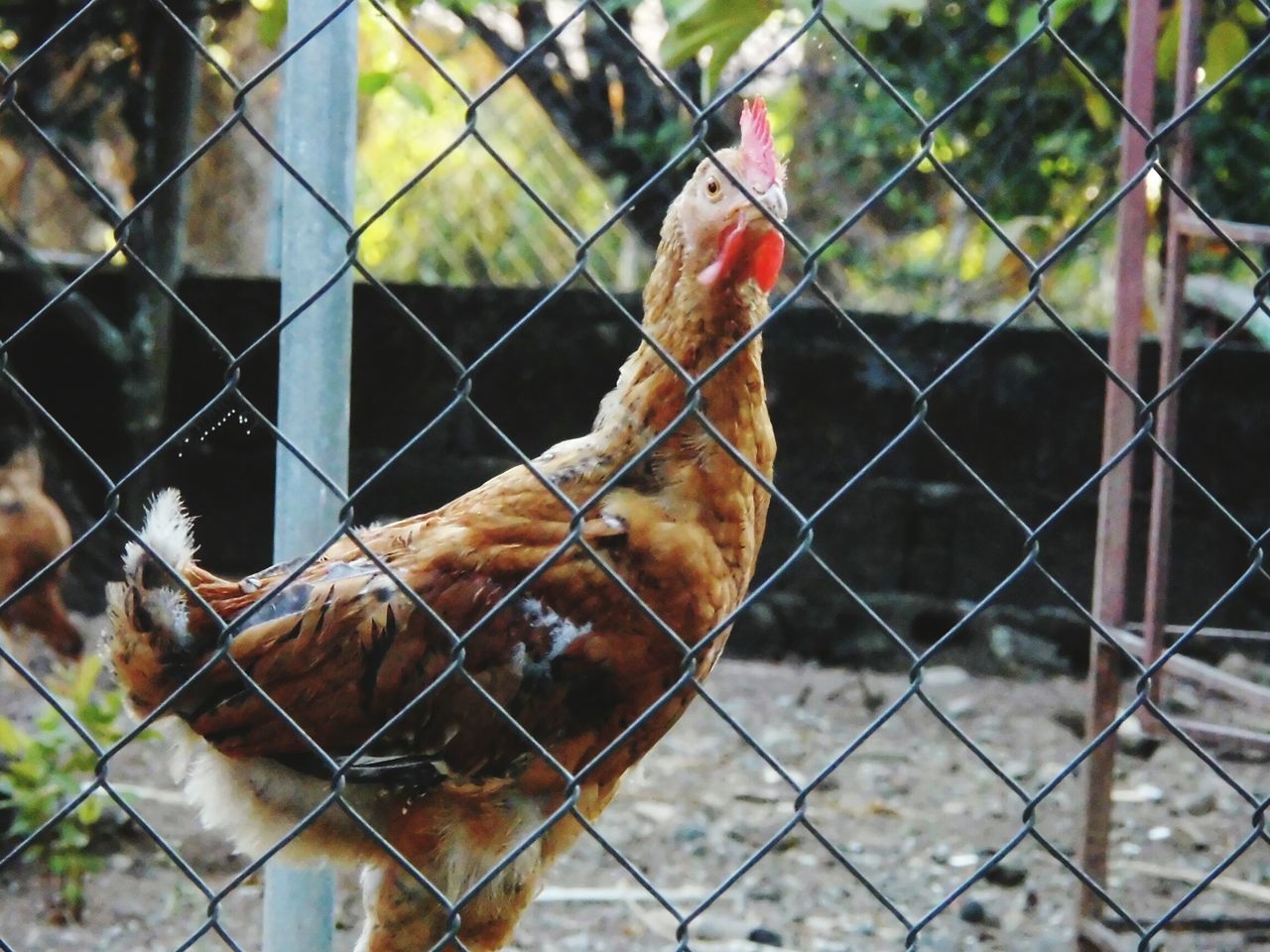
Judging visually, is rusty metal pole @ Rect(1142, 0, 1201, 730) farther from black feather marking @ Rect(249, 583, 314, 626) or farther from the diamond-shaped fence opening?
black feather marking @ Rect(249, 583, 314, 626)

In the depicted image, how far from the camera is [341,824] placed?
7.49 feet

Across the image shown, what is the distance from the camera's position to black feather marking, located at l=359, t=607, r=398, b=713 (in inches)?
87.8

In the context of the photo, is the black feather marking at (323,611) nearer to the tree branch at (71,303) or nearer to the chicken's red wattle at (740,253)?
the chicken's red wattle at (740,253)

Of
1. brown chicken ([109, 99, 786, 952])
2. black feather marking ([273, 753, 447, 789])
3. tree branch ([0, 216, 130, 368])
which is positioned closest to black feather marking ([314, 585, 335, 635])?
brown chicken ([109, 99, 786, 952])

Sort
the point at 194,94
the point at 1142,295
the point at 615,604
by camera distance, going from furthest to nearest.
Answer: the point at 194,94 < the point at 1142,295 < the point at 615,604

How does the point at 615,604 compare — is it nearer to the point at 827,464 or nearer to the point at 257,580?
the point at 257,580

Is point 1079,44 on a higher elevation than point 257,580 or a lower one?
lower

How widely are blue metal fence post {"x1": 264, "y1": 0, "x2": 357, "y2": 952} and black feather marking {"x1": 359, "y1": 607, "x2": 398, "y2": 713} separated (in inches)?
7.7

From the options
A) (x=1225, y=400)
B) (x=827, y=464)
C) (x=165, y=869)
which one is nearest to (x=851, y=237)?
(x=827, y=464)

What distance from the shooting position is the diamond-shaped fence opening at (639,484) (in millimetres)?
2264

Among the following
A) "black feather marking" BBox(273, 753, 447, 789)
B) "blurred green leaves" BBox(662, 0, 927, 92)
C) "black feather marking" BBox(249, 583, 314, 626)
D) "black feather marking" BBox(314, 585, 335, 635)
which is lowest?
"black feather marking" BBox(273, 753, 447, 789)

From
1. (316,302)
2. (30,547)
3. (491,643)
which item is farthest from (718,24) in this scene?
(30,547)

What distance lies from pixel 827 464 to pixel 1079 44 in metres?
1.97

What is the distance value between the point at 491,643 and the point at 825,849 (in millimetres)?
1330
